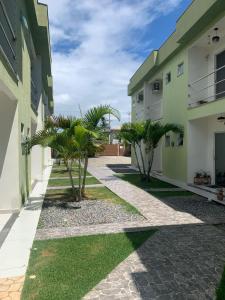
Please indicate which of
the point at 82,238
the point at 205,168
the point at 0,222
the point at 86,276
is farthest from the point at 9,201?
the point at 205,168

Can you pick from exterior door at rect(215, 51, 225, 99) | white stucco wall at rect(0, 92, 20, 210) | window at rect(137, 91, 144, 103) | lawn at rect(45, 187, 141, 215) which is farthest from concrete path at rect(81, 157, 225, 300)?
window at rect(137, 91, 144, 103)

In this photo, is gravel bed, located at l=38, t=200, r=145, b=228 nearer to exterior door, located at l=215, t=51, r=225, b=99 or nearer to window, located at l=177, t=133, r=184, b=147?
window, located at l=177, t=133, r=184, b=147

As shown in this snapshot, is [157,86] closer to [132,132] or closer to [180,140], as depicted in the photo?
[132,132]

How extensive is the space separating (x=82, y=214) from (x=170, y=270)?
4348 mm

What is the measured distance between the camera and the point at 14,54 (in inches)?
327

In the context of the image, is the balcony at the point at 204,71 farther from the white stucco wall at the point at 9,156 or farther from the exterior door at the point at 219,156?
the white stucco wall at the point at 9,156

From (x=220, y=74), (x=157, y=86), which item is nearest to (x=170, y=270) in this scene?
(x=220, y=74)

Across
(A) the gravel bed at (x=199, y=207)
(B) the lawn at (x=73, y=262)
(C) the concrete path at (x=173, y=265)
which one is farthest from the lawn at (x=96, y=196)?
(B) the lawn at (x=73, y=262)

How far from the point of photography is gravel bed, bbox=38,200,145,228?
315 inches

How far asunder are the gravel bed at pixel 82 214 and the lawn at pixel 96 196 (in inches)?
13.4

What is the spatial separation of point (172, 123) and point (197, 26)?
17.4 ft

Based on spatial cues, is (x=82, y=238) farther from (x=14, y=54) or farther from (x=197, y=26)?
(x=197, y=26)

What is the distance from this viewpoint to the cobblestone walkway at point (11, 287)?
4.18 m

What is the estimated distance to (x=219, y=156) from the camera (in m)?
13.5
